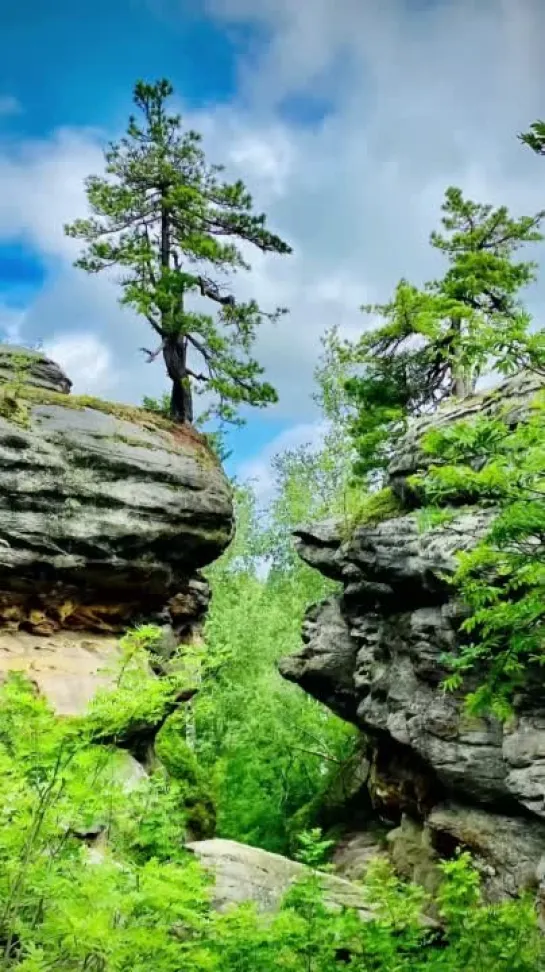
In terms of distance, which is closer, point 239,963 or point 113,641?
point 239,963

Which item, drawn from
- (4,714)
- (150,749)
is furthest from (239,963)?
(150,749)

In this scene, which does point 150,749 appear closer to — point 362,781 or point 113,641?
point 113,641

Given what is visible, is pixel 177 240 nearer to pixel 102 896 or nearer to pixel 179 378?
pixel 179 378

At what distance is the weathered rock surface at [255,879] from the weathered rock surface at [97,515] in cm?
507

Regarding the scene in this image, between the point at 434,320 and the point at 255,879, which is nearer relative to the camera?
the point at 255,879

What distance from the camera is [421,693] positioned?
14.0m

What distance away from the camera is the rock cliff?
13828mm

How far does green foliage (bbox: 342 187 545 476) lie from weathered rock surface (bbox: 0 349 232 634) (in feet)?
16.2

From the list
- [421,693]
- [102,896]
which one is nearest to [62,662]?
[421,693]

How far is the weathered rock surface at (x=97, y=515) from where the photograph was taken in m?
14.0

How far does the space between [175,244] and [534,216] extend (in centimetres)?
943

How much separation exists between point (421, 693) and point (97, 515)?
670cm

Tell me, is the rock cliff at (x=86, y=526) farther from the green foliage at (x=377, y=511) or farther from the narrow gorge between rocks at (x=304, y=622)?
the green foliage at (x=377, y=511)

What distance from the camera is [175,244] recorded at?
17.5 m
